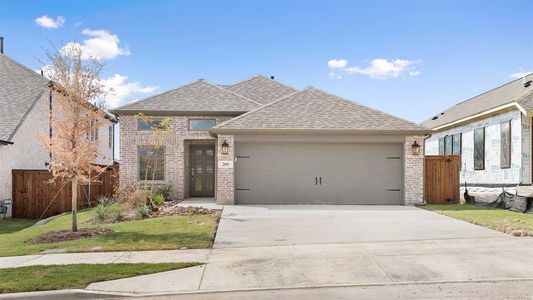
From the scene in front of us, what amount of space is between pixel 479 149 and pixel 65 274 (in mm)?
19121

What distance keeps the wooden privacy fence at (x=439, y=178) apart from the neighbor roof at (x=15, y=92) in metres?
16.0

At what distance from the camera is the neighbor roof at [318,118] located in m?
17.5

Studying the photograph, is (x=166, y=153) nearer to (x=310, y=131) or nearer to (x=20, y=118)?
(x=20, y=118)

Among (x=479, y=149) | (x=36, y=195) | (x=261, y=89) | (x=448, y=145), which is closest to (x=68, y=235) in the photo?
(x=36, y=195)

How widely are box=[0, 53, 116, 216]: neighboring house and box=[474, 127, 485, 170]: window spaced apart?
16178 millimetres

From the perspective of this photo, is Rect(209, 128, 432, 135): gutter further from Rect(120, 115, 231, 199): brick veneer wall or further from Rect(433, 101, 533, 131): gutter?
Rect(433, 101, 533, 131): gutter

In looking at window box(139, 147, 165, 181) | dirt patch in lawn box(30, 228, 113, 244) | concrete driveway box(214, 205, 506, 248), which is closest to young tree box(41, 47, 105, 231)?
dirt patch in lawn box(30, 228, 113, 244)

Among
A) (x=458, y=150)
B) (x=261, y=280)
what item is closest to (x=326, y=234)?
(x=261, y=280)

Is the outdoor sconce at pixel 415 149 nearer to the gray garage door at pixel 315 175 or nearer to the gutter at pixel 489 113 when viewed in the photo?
the gray garage door at pixel 315 175

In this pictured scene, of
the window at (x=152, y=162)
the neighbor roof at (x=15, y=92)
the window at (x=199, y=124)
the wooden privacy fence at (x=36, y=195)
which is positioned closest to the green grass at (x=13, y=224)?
the wooden privacy fence at (x=36, y=195)

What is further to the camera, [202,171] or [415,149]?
[202,171]

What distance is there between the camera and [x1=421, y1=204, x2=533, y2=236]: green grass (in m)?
11.6

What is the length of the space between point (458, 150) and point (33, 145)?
2087 centimetres

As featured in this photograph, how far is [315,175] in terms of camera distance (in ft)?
58.7
